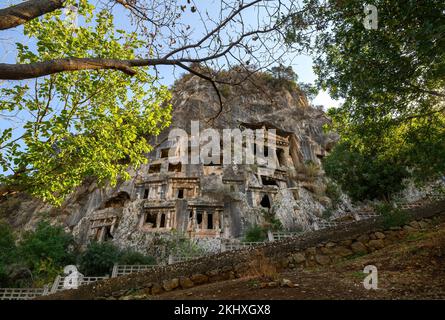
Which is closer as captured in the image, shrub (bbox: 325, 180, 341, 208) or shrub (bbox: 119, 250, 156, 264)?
shrub (bbox: 119, 250, 156, 264)

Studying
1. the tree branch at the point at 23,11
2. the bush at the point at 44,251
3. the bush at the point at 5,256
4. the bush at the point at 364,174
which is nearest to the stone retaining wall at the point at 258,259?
the tree branch at the point at 23,11

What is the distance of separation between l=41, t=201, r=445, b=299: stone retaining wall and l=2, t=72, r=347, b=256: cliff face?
14.4 m

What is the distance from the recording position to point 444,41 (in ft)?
17.5

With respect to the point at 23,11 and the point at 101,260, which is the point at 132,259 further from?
the point at 23,11

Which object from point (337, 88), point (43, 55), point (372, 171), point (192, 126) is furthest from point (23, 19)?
point (192, 126)

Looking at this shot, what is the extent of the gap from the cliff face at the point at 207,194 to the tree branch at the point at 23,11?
64.2 ft

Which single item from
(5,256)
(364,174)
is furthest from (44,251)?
(364,174)

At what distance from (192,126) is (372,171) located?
19462mm

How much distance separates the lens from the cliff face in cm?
2456

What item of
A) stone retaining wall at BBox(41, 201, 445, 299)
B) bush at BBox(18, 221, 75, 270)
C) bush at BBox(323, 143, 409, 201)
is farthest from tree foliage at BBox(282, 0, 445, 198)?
bush at BBox(18, 221, 75, 270)

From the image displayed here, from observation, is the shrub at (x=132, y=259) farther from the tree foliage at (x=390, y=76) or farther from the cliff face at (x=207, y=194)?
the tree foliage at (x=390, y=76)

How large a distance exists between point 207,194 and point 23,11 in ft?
79.6

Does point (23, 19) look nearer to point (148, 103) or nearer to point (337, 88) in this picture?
point (148, 103)

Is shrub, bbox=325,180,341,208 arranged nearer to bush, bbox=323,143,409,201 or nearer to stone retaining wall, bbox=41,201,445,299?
bush, bbox=323,143,409,201
